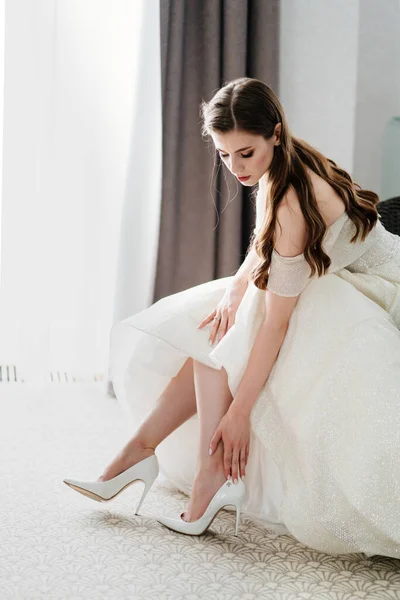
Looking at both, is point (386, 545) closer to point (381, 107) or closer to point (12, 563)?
point (12, 563)

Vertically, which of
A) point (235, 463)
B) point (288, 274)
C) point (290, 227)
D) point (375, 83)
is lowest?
point (235, 463)

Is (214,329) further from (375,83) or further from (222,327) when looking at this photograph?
(375,83)

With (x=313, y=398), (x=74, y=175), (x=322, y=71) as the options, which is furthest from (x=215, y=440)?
(x=322, y=71)

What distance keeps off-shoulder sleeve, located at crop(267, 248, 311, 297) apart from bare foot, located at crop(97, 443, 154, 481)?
1.66ft

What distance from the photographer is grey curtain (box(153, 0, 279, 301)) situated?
3.07 m

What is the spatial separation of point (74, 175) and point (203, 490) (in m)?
1.79

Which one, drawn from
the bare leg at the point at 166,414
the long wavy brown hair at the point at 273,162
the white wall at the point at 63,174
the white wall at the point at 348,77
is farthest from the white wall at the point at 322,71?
the bare leg at the point at 166,414

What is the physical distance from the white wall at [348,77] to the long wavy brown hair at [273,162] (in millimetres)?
1251

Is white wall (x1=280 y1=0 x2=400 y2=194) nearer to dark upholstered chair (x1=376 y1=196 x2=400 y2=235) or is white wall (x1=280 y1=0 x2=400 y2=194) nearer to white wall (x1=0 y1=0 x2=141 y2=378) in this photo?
dark upholstered chair (x1=376 y1=196 x2=400 y2=235)

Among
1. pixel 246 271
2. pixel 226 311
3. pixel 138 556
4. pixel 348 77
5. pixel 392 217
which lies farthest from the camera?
pixel 348 77

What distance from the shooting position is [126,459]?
180 cm

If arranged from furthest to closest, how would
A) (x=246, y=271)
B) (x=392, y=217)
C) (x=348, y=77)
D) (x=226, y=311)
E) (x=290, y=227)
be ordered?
(x=348, y=77), (x=392, y=217), (x=246, y=271), (x=226, y=311), (x=290, y=227)

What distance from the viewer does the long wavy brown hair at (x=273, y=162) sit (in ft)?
5.33

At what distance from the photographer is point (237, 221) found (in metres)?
3.18
